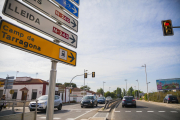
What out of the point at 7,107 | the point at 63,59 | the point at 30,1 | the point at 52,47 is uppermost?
the point at 30,1

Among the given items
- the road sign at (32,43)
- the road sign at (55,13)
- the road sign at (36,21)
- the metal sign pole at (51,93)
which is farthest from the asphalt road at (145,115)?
the road sign at (55,13)

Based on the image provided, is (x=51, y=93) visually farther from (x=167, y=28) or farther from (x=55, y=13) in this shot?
(x=167, y=28)

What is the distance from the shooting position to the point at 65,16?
328cm

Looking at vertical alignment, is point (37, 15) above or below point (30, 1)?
below

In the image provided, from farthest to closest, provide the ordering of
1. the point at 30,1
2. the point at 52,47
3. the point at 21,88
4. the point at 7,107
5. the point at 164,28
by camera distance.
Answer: the point at 21,88 → the point at 164,28 → the point at 7,107 → the point at 52,47 → the point at 30,1

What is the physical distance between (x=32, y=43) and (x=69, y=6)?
5.56 feet

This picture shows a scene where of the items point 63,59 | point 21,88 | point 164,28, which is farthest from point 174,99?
point 21,88

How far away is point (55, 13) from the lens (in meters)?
3.01

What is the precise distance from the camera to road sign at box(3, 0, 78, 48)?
7.07 ft

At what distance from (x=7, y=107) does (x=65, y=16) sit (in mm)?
2970

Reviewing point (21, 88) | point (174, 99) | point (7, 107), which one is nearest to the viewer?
point (7, 107)

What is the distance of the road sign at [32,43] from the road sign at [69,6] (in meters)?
1.14

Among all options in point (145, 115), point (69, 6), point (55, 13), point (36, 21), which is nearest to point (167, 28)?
point (145, 115)

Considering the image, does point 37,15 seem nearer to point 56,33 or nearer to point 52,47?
point 56,33
